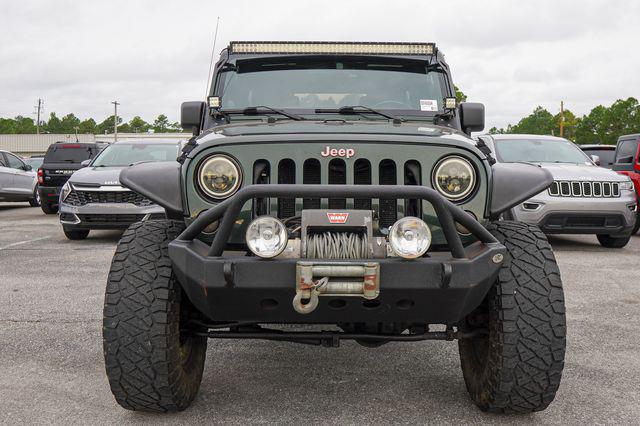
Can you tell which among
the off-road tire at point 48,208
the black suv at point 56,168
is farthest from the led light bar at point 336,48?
the off-road tire at point 48,208

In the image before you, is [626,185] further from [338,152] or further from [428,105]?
[338,152]

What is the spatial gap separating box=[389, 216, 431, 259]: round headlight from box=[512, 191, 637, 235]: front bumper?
6.57m

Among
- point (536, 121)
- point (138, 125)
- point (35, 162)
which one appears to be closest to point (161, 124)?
point (138, 125)

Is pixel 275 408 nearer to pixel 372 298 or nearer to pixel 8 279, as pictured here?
pixel 372 298

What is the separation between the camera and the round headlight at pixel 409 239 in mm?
2662

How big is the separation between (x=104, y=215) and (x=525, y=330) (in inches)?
302

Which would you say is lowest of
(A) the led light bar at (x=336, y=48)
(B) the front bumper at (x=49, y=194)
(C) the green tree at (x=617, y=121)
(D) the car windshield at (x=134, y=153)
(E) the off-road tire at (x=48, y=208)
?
(E) the off-road tire at (x=48, y=208)

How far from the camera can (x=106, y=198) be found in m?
9.59

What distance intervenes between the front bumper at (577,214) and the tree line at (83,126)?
118188 mm

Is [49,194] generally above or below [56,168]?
below

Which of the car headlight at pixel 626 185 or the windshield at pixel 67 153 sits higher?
the windshield at pixel 67 153

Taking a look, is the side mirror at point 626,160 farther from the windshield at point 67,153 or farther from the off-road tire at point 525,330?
the windshield at point 67,153

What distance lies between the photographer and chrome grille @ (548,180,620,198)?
29.7ft

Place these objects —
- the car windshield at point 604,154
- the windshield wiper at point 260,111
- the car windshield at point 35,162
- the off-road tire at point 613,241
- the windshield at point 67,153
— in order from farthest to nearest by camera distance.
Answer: the car windshield at point 35,162, the car windshield at point 604,154, the windshield at point 67,153, the off-road tire at point 613,241, the windshield wiper at point 260,111
